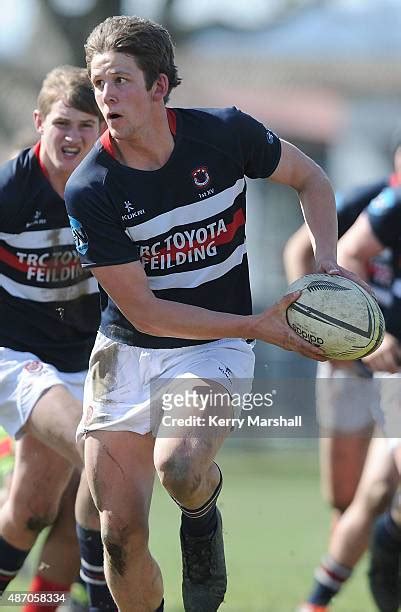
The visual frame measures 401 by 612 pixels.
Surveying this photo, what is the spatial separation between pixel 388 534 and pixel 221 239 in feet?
6.68

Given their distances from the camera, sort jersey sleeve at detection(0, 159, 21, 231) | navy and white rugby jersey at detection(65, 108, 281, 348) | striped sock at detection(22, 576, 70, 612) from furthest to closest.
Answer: striped sock at detection(22, 576, 70, 612) → jersey sleeve at detection(0, 159, 21, 231) → navy and white rugby jersey at detection(65, 108, 281, 348)

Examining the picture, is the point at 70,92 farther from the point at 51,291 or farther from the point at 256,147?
the point at 256,147

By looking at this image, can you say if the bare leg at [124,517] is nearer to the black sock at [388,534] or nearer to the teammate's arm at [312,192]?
the teammate's arm at [312,192]

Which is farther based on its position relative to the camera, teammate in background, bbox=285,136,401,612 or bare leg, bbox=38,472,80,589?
teammate in background, bbox=285,136,401,612

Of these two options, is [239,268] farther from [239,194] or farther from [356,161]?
[356,161]

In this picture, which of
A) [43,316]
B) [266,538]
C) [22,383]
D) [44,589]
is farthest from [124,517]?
[266,538]

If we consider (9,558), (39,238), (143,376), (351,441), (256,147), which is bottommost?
(351,441)

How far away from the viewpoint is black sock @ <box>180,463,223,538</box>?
4.94m

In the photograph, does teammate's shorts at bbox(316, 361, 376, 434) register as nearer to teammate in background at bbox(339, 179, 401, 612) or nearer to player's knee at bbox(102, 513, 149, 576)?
teammate in background at bbox(339, 179, 401, 612)

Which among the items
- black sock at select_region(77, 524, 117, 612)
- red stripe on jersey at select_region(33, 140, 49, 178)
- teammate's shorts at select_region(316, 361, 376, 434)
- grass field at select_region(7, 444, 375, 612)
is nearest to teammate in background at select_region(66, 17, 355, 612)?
black sock at select_region(77, 524, 117, 612)

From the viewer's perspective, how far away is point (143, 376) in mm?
5121

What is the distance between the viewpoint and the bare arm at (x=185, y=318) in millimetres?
4746

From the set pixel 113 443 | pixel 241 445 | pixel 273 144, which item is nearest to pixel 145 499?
pixel 113 443

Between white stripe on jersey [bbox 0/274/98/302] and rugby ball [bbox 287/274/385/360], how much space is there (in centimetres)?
140
